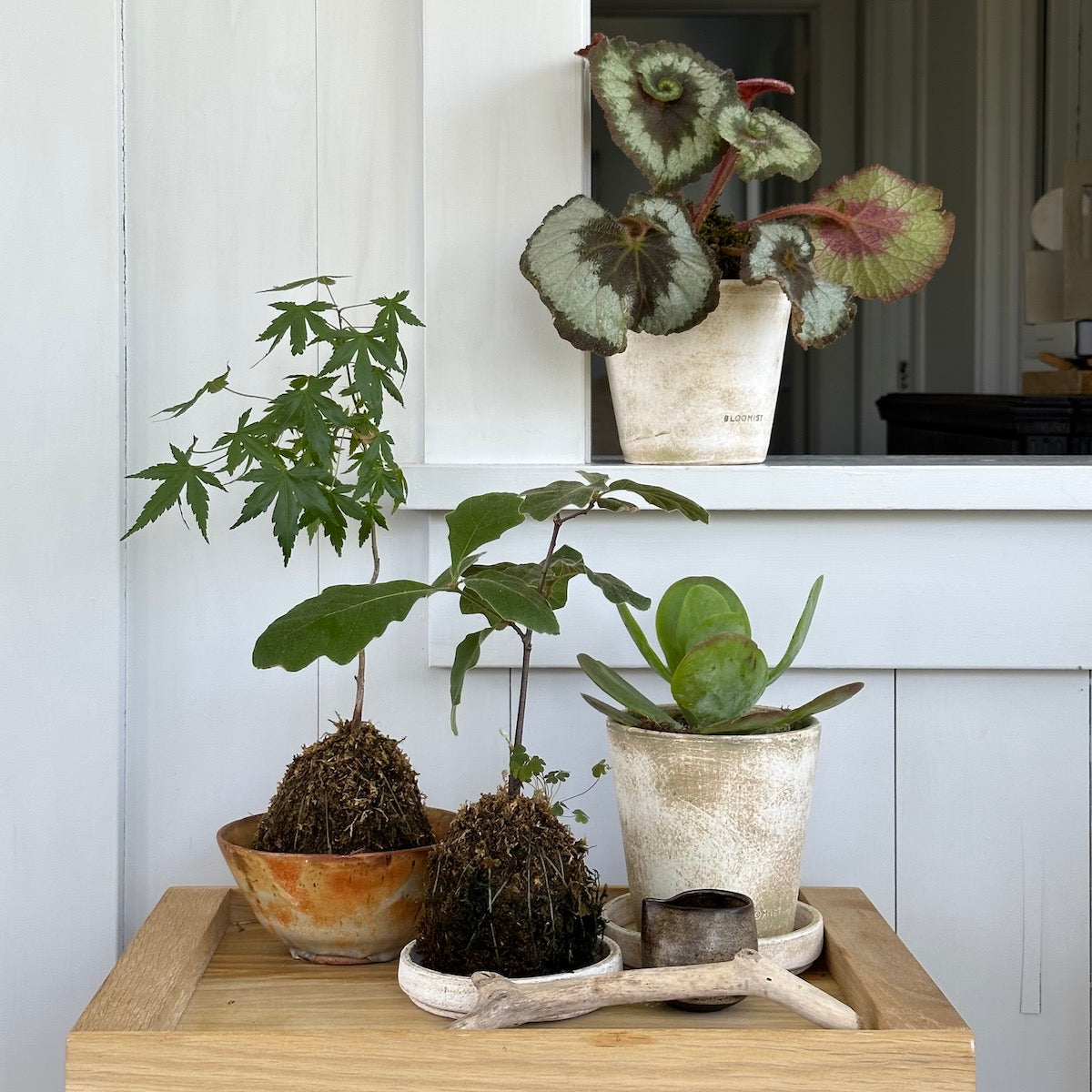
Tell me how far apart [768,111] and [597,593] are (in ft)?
1.25

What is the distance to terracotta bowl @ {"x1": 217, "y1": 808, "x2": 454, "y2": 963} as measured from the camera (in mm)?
800

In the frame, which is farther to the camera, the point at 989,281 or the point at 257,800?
the point at 989,281

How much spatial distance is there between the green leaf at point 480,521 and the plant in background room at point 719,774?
14 cm

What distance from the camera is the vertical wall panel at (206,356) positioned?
103 centimetres

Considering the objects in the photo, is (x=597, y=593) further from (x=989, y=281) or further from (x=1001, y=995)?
(x=989, y=281)

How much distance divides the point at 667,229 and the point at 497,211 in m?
0.17

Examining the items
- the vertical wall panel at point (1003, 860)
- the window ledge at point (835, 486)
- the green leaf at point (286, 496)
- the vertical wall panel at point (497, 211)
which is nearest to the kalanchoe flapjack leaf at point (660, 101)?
the vertical wall panel at point (497, 211)

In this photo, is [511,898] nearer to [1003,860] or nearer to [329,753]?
[329,753]

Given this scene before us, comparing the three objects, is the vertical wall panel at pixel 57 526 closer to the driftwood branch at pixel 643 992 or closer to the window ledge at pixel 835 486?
the window ledge at pixel 835 486

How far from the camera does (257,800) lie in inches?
41.8

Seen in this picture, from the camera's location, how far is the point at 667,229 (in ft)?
2.93

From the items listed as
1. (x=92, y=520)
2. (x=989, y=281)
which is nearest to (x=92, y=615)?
(x=92, y=520)

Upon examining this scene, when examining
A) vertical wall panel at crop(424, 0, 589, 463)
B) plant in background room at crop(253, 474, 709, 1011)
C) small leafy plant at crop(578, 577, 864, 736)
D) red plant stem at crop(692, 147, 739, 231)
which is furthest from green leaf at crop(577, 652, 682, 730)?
red plant stem at crop(692, 147, 739, 231)

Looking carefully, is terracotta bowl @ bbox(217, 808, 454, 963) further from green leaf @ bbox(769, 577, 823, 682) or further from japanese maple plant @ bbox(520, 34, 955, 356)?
japanese maple plant @ bbox(520, 34, 955, 356)
